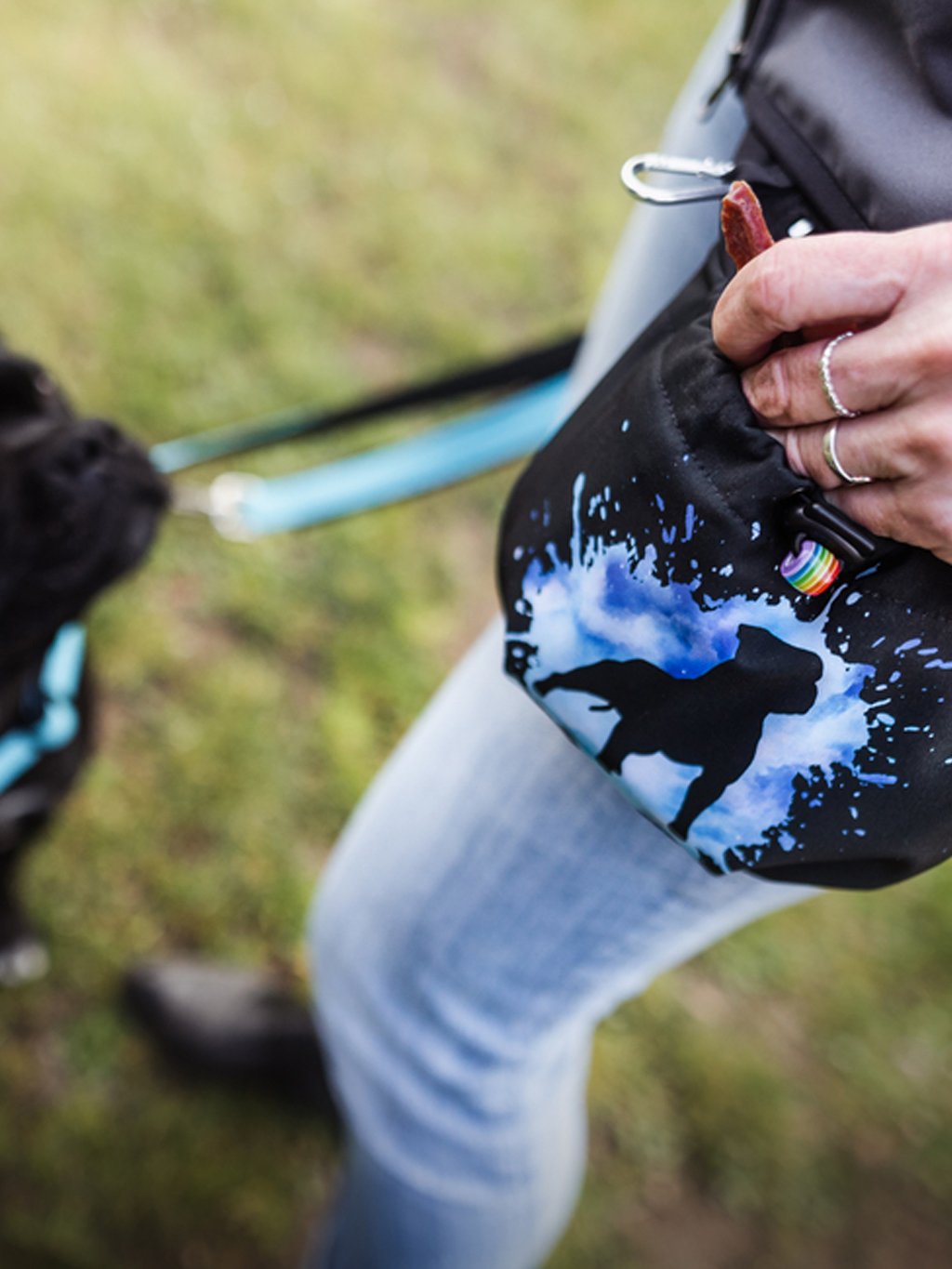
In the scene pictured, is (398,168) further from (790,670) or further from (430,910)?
(790,670)

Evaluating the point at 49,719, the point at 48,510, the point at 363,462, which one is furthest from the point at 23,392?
the point at 363,462

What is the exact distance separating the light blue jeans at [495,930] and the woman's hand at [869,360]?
0.26 m

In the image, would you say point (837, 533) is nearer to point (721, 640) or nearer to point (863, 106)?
point (721, 640)

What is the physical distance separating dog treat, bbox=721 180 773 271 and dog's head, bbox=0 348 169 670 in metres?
0.89

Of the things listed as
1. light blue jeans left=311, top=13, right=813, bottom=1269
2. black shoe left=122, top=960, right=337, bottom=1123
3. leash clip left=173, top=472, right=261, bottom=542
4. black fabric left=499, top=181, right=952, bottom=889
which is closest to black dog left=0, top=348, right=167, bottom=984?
black shoe left=122, top=960, right=337, bottom=1123

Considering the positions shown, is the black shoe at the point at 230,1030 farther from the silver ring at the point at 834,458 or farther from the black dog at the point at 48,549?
the silver ring at the point at 834,458

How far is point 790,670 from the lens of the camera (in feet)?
2.10

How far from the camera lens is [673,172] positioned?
699mm

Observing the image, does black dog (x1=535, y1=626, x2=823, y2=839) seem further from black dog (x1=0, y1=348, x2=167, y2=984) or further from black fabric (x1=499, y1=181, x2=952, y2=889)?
black dog (x1=0, y1=348, x2=167, y2=984)

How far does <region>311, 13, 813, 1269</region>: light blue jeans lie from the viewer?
89cm

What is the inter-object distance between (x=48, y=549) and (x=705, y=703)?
0.87m

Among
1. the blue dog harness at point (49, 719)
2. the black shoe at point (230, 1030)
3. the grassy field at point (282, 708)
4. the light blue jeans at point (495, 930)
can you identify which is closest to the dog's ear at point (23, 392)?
the blue dog harness at point (49, 719)

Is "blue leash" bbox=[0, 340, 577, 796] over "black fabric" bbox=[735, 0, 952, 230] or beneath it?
beneath

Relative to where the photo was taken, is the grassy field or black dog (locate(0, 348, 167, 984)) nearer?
black dog (locate(0, 348, 167, 984))
